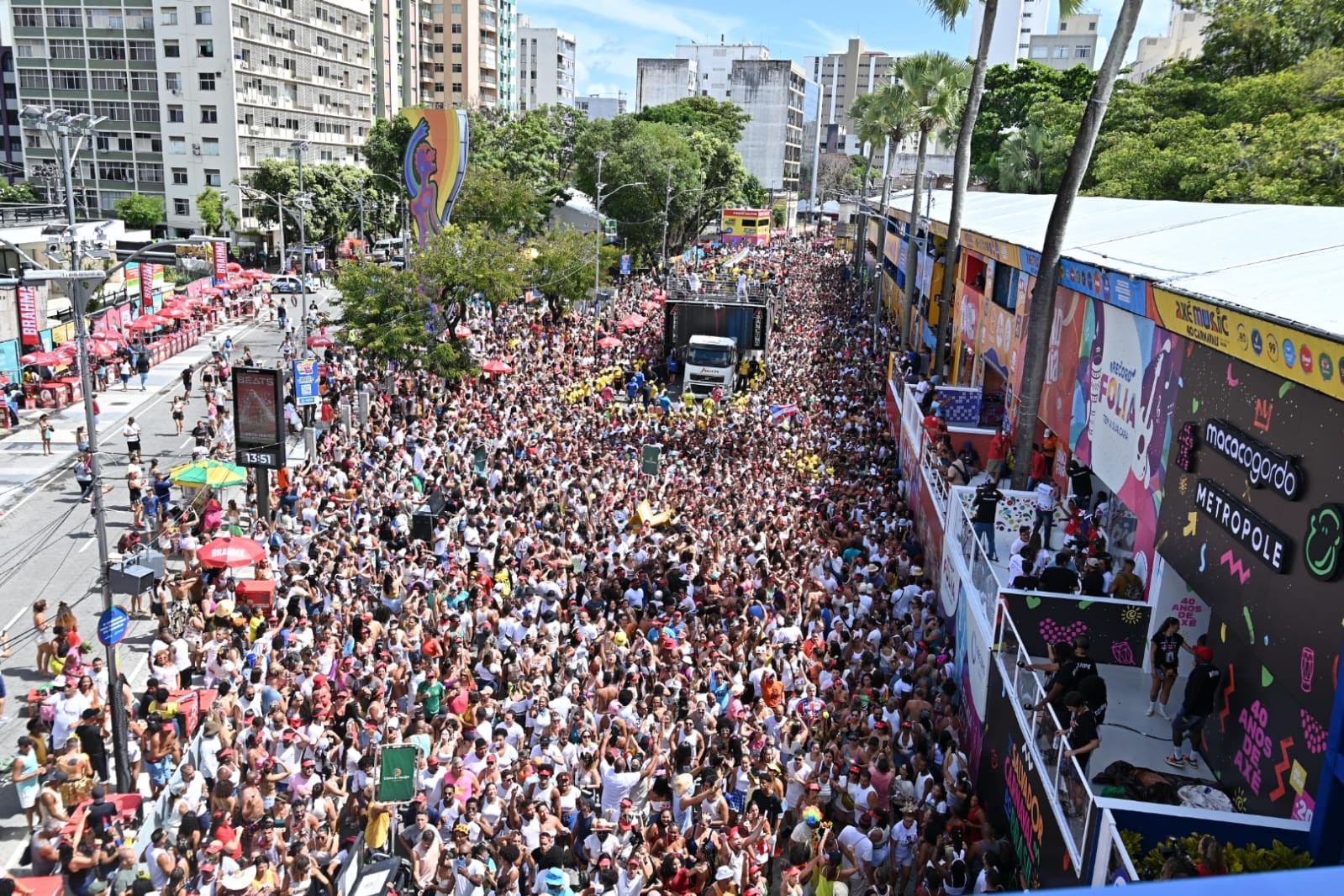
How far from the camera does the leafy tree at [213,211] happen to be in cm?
7400

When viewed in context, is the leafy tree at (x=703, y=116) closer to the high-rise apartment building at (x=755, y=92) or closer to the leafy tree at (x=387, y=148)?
the high-rise apartment building at (x=755, y=92)

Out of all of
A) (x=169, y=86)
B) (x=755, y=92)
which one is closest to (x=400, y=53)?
(x=169, y=86)

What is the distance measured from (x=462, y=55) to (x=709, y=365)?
3183 inches

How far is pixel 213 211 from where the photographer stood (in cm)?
7438

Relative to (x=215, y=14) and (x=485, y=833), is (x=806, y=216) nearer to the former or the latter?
(x=215, y=14)

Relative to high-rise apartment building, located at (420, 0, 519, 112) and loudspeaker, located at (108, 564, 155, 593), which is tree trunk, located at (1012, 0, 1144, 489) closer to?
loudspeaker, located at (108, 564, 155, 593)

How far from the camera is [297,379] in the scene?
93.1 ft

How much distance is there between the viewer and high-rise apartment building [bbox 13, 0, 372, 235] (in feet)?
244

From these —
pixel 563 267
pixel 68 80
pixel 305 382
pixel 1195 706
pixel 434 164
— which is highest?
pixel 68 80

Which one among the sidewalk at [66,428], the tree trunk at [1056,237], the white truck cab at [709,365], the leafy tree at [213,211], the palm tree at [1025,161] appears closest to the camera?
the tree trunk at [1056,237]

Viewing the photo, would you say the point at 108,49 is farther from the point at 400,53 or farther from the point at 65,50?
the point at 400,53

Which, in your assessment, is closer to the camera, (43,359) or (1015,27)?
(43,359)

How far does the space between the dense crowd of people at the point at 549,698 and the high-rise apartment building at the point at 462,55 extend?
90.8 meters

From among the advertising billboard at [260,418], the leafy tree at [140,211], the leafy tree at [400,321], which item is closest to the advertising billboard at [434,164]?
the leafy tree at [400,321]
